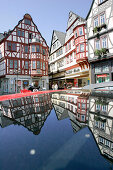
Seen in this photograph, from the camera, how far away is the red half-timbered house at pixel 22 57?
22.5m

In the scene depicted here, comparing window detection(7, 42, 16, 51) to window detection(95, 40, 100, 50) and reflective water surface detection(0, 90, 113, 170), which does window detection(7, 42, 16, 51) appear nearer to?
window detection(95, 40, 100, 50)

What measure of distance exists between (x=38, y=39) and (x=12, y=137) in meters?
26.6

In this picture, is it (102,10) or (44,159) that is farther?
(102,10)

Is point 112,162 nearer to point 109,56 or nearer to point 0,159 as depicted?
point 0,159

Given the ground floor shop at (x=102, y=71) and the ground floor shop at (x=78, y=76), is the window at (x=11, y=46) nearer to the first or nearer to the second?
the ground floor shop at (x=78, y=76)

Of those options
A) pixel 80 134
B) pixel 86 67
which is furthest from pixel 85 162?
pixel 86 67

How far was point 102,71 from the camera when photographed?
14.8 m

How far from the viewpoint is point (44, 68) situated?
26266 millimetres

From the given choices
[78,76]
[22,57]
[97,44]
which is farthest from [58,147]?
[22,57]

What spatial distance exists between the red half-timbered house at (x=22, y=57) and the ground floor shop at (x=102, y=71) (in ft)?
42.5

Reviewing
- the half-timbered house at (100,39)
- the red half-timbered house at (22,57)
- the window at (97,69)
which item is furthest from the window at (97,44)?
the red half-timbered house at (22,57)

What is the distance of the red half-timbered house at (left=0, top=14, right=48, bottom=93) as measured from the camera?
2245 cm

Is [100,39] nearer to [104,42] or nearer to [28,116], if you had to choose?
[104,42]

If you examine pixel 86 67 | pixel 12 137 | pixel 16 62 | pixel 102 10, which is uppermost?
pixel 102 10
